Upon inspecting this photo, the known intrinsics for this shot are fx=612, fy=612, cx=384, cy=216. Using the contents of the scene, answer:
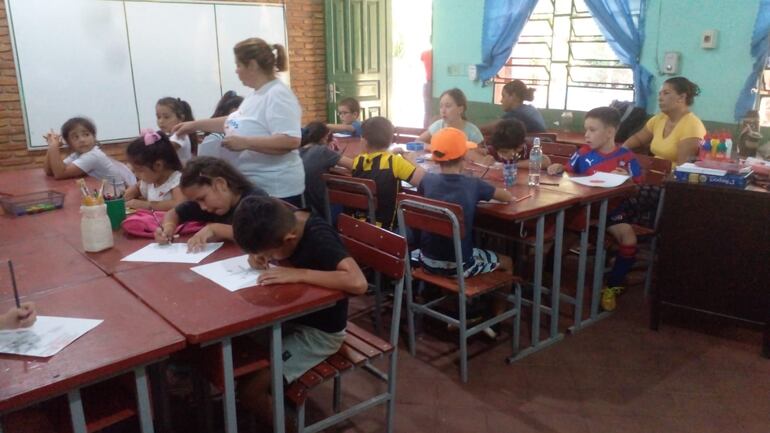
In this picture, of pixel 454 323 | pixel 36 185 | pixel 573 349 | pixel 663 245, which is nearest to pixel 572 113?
pixel 663 245

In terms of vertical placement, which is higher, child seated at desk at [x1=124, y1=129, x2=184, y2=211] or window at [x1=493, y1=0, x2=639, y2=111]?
window at [x1=493, y1=0, x2=639, y2=111]

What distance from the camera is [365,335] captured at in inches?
83.7

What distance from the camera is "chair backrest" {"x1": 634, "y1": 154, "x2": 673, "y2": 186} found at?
11.5ft

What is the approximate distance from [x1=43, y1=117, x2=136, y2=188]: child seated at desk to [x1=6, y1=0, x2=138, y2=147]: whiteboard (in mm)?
1999

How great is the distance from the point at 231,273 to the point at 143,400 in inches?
18.4

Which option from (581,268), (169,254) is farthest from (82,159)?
(581,268)

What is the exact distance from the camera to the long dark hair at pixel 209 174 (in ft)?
7.17

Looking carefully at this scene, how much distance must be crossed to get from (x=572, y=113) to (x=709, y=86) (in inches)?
47.2

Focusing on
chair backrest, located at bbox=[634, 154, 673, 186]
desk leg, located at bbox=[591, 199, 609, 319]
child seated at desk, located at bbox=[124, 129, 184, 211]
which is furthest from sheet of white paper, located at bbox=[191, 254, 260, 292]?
chair backrest, located at bbox=[634, 154, 673, 186]

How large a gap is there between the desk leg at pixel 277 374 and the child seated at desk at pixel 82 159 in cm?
216

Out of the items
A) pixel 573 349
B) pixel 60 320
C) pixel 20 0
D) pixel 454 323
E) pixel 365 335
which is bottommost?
pixel 573 349

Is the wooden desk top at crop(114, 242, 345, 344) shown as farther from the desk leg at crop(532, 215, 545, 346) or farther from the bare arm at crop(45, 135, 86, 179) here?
the bare arm at crop(45, 135, 86, 179)

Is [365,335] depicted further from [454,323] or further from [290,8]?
[290,8]

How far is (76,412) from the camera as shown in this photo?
1370 mm
